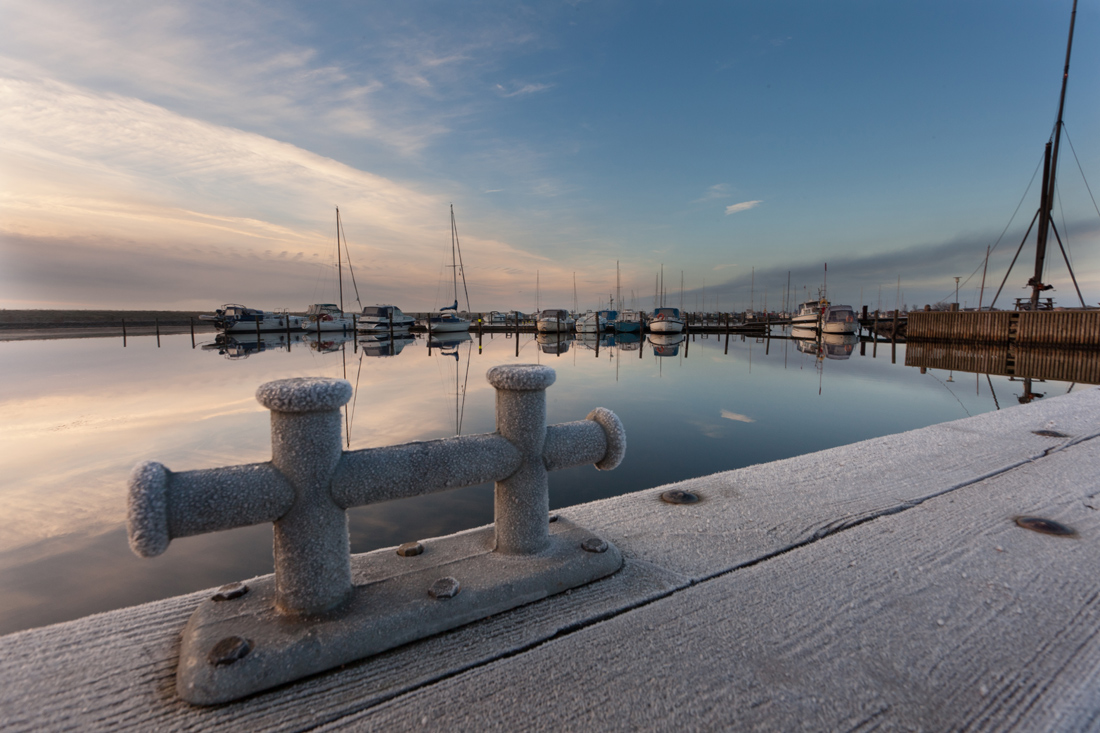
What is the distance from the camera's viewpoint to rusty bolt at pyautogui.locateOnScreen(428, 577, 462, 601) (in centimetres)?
196

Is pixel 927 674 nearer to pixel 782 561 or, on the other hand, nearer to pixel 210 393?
pixel 782 561

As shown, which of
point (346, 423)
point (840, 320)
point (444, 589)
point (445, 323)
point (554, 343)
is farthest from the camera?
point (445, 323)

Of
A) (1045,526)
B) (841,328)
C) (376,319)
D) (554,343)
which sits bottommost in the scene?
(554,343)

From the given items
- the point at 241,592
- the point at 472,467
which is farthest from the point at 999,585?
the point at 241,592

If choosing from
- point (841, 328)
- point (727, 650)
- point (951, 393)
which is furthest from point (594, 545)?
point (841, 328)

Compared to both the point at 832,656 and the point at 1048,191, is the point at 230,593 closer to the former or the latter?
the point at 832,656

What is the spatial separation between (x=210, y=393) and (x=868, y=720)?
14326 mm

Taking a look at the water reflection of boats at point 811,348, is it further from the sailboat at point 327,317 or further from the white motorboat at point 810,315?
the sailboat at point 327,317

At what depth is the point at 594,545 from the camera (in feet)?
7.93

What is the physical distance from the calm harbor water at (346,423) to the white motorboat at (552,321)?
1183 inches

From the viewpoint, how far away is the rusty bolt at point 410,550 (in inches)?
94.0

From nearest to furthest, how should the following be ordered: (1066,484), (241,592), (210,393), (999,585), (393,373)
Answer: (241,592) < (999,585) < (1066,484) < (210,393) < (393,373)

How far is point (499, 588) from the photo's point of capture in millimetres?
Answer: 2051

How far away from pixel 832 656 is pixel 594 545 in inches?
41.8
